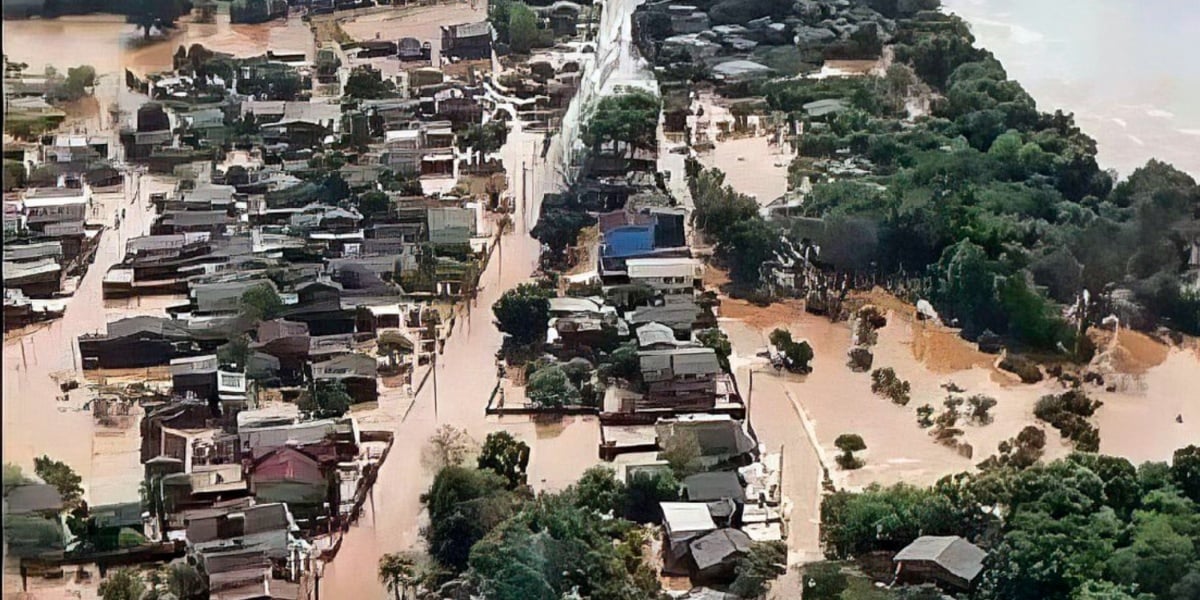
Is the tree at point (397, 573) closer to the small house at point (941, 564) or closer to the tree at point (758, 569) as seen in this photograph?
the tree at point (758, 569)

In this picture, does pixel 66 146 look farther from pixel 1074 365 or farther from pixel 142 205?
pixel 1074 365

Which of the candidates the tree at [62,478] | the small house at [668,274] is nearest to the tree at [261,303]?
the tree at [62,478]

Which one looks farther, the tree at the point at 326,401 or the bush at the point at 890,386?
the bush at the point at 890,386

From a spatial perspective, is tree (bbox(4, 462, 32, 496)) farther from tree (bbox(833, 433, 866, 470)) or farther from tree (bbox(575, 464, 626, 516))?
tree (bbox(833, 433, 866, 470))

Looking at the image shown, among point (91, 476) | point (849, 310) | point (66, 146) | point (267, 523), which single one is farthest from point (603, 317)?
point (66, 146)

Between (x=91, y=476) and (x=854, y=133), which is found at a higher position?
(x=854, y=133)

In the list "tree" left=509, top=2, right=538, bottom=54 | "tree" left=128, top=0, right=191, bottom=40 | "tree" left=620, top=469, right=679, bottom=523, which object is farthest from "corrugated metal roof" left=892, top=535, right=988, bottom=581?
"tree" left=128, top=0, right=191, bottom=40
